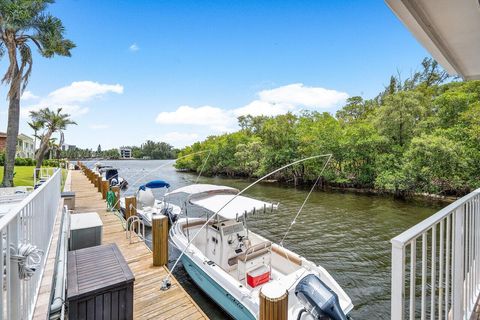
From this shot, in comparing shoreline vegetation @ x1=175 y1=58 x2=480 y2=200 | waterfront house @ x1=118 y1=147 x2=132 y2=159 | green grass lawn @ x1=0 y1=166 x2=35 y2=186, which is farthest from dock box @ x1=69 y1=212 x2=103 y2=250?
waterfront house @ x1=118 y1=147 x2=132 y2=159

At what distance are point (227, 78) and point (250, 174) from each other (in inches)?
538

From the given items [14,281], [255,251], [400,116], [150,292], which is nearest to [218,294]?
[255,251]

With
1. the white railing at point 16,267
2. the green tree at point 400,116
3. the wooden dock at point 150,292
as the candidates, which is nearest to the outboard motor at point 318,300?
the wooden dock at point 150,292

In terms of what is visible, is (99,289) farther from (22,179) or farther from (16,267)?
(22,179)

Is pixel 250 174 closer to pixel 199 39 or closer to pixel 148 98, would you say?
pixel 148 98

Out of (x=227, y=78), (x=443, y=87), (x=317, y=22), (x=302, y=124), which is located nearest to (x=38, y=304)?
(x=317, y=22)

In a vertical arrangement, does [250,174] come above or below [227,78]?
below

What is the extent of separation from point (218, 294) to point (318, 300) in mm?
2683

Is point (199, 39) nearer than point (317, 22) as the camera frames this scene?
No

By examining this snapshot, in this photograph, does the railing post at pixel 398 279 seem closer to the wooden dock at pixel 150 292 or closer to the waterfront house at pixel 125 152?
the wooden dock at pixel 150 292

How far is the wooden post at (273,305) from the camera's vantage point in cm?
258

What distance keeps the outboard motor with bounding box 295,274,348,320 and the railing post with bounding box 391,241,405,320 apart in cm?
215

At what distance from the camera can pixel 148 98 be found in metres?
28.6

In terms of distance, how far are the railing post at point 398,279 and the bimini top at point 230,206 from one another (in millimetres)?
3984
